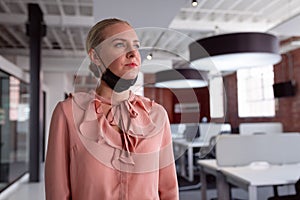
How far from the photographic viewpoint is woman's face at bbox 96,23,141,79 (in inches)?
28.5

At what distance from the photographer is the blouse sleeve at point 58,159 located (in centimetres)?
72

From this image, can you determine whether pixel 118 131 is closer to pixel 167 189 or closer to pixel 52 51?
pixel 167 189

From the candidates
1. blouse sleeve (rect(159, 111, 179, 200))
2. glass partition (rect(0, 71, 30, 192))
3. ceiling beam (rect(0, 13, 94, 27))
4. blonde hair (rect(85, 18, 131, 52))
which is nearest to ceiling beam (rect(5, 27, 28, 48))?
ceiling beam (rect(0, 13, 94, 27))

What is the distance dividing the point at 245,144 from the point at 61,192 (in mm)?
2992

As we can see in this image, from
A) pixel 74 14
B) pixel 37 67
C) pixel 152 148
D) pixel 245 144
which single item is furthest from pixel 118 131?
pixel 74 14

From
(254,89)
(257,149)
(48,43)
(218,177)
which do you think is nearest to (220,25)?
Answer: (254,89)

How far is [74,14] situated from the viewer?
513 centimetres

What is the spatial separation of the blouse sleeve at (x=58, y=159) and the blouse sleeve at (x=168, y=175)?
0.82 ft

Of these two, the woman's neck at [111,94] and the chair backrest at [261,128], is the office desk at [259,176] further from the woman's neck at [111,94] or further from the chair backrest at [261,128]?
the chair backrest at [261,128]

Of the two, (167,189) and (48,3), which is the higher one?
(48,3)

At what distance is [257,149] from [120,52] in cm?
308

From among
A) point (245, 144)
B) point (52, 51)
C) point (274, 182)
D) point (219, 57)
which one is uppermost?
point (52, 51)

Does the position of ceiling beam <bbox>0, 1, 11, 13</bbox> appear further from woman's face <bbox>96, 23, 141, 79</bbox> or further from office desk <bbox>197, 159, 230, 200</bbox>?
woman's face <bbox>96, 23, 141, 79</bbox>

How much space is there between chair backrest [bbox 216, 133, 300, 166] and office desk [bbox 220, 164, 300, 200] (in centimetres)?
19
